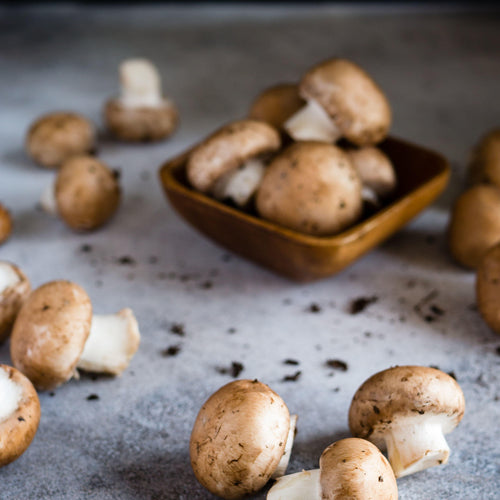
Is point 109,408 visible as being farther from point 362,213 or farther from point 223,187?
point 362,213

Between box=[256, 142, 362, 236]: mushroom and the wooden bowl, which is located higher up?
box=[256, 142, 362, 236]: mushroom

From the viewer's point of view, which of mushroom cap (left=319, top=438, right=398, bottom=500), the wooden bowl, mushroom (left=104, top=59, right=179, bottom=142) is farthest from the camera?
mushroom (left=104, top=59, right=179, bottom=142)

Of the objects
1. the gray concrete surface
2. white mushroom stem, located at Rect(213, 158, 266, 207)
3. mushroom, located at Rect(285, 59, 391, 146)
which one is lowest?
the gray concrete surface

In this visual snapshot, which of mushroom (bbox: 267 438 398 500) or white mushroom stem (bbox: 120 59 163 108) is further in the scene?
white mushroom stem (bbox: 120 59 163 108)

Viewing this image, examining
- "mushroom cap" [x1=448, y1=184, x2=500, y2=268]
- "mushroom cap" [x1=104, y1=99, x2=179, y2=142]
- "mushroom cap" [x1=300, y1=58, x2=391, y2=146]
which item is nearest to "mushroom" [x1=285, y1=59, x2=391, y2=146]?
"mushroom cap" [x1=300, y1=58, x2=391, y2=146]

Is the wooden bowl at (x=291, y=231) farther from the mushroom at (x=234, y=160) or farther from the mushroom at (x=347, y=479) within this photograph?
the mushroom at (x=347, y=479)

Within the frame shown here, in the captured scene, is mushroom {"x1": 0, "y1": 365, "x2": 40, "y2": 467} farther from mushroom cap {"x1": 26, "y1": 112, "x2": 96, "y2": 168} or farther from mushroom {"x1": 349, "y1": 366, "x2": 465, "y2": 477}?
mushroom cap {"x1": 26, "y1": 112, "x2": 96, "y2": 168}

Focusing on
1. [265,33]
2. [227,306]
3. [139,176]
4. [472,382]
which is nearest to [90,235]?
[139,176]
